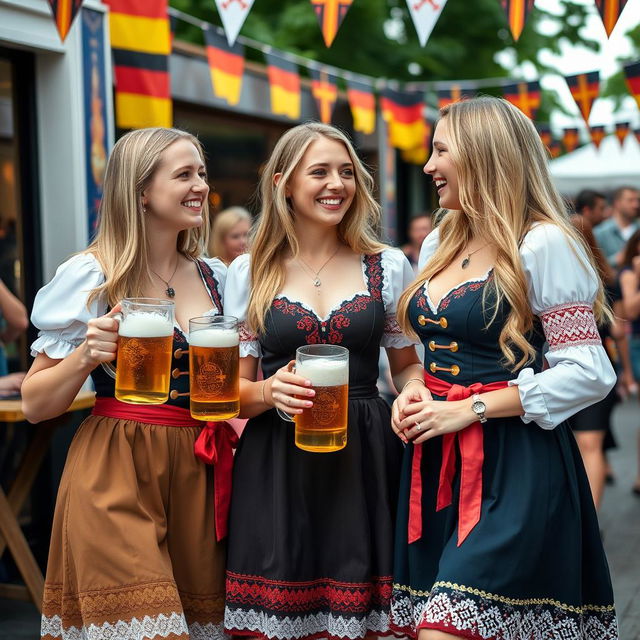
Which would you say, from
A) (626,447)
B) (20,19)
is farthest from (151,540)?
(626,447)

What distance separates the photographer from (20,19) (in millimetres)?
3791

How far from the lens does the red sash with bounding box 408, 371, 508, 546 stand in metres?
2.23

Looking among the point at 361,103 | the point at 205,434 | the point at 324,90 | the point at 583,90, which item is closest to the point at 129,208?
the point at 205,434

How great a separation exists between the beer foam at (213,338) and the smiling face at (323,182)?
552 mm

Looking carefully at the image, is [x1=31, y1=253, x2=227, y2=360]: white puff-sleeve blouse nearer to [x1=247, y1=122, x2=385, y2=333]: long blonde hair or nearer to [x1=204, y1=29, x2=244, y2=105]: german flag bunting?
[x1=247, y1=122, x2=385, y2=333]: long blonde hair

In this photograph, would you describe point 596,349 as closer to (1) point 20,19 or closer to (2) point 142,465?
(2) point 142,465

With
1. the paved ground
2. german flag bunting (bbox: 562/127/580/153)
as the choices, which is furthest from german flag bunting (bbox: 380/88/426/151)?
the paved ground

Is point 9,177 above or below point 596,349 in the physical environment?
above

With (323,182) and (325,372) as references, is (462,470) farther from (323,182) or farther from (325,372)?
(323,182)

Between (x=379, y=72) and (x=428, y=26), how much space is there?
7.01 metres

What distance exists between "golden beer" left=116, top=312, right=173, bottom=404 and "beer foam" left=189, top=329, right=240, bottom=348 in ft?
0.26

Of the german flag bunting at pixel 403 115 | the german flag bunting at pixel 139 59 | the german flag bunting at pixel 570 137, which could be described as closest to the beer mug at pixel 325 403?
the german flag bunting at pixel 139 59

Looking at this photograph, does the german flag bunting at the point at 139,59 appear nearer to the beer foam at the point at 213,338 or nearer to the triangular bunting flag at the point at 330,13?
the triangular bunting flag at the point at 330,13

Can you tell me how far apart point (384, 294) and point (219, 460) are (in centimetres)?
66
